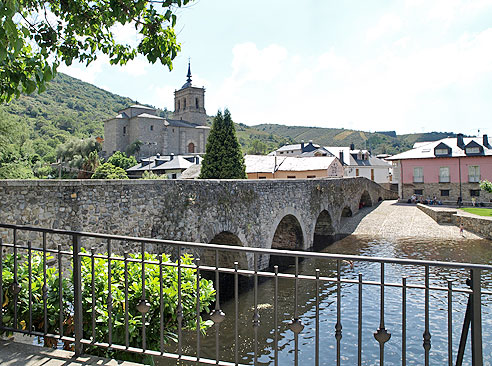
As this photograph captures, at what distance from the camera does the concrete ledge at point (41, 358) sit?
9.39 feet

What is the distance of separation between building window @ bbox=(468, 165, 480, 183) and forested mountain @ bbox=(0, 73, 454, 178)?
47974mm

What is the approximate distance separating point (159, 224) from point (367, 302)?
605 centimetres

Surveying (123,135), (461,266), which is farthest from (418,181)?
(123,135)

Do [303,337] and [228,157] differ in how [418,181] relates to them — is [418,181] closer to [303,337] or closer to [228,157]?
[228,157]

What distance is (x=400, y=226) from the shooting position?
23719 mm

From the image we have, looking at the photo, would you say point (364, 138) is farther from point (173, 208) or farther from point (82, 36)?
point (82, 36)

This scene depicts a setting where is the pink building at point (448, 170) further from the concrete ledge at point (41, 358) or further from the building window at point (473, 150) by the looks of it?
the concrete ledge at point (41, 358)

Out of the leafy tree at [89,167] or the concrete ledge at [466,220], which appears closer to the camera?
the concrete ledge at [466,220]

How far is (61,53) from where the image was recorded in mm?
5090

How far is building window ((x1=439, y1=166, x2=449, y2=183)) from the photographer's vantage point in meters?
32.2

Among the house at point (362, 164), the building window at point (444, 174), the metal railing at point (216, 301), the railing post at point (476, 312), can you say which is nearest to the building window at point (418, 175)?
the building window at point (444, 174)

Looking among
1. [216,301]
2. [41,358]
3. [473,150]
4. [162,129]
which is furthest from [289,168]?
[162,129]

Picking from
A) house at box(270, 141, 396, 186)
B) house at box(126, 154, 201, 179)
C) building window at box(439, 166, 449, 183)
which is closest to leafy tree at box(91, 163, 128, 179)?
house at box(126, 154, 201, 179)

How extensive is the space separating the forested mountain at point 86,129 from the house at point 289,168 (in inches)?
1243
